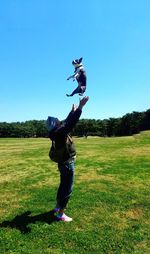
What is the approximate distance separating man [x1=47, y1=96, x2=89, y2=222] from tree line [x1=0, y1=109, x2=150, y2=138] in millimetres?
111552

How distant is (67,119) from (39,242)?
252cm

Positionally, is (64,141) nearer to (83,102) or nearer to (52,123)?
(52,123)

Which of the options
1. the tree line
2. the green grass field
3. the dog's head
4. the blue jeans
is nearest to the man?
the blue jeans

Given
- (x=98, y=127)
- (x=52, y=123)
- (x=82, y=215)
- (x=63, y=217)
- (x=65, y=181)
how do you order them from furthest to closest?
(x=98, y=127) < (x=82, y=215) < (x=63, y=217) < (x=65, y=181) < (x=52, y=123)

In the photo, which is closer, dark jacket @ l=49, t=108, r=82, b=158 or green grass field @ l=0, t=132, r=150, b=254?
green grass field @ l=0, t=132, r=150, b=254

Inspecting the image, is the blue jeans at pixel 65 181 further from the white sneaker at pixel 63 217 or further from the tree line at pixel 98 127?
the tree line at pixel 98 127

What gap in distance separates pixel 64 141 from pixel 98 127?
474 ft

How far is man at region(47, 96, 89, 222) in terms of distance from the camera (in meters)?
6.15

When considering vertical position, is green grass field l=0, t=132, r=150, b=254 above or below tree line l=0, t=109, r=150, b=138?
below

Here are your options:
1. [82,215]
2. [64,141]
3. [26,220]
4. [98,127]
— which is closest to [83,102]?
[64,141]

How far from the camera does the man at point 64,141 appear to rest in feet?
20.2

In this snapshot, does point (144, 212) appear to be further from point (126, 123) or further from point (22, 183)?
point (126, 123)

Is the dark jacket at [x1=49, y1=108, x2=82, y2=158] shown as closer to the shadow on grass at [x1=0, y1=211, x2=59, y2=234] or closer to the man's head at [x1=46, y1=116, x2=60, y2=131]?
the man's head at [x1=46, y1=116, x2=60, y2=131]

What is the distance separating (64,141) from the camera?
21.2 feet
